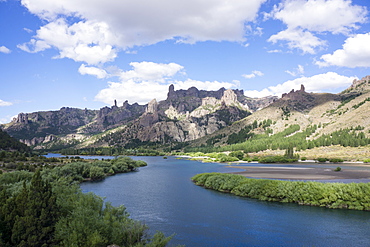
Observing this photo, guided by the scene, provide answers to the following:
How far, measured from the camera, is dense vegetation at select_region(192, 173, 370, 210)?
50.3 m

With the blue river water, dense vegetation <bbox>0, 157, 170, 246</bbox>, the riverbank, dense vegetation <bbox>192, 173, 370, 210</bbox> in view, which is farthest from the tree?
the riverbank

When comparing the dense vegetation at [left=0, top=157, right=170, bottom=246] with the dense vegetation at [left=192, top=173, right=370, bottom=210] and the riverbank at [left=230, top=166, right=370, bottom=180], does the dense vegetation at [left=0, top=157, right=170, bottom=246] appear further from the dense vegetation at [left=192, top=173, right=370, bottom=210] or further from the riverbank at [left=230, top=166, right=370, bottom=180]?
the riverbank at [left=230, top=166, right=370, bottom=180]

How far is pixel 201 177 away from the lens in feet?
267

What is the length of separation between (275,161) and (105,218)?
488 ft

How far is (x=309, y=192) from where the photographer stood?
2148 inches

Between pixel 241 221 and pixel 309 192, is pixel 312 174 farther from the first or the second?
pixel 241 221

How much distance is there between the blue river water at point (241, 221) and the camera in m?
34.6

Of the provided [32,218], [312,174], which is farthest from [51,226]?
[312,174]

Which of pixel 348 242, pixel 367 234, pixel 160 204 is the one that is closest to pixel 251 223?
pixel 348 242

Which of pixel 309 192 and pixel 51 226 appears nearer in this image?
pixel 51 226

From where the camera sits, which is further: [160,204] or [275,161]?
[275,161]

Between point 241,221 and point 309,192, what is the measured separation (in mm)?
21028

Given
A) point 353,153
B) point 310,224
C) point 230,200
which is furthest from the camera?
point 353,153

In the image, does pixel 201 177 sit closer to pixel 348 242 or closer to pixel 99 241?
pixel 348 242
